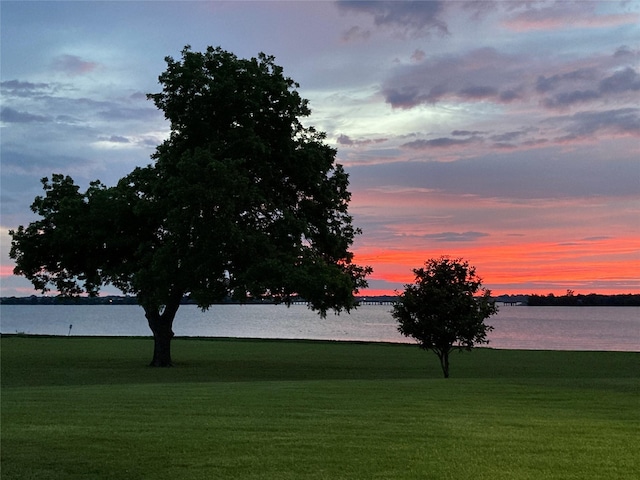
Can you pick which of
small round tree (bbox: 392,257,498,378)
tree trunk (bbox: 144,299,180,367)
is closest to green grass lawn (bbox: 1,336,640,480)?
small round tree (bbox: 392,257,498,378)

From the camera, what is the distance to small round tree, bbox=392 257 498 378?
35594 mm

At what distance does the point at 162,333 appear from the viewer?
40594mm

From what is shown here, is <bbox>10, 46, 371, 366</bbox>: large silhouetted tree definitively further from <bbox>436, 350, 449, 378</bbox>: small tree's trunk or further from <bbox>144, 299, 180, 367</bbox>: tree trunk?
<bbox>436, 350, 449, 378</bbox>: small tree's trunk

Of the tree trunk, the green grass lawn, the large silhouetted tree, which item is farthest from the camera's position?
the tree trunk

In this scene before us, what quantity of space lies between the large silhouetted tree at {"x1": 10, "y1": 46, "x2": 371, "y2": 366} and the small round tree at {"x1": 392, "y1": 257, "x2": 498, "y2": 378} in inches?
122

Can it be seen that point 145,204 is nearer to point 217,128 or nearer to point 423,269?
point 217,128

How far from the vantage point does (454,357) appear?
53125 millimetres

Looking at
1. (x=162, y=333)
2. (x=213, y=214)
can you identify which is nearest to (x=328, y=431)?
(x=213, y=214)

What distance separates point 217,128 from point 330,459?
94.5 feet

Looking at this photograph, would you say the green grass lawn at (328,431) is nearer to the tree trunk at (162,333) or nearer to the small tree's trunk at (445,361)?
the small tree's trunk at (445,361)

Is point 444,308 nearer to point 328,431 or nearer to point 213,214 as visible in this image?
point 213,214

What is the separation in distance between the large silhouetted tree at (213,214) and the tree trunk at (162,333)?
61 millimetres

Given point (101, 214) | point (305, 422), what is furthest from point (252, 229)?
point (305, 422)

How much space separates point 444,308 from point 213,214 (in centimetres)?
1215
